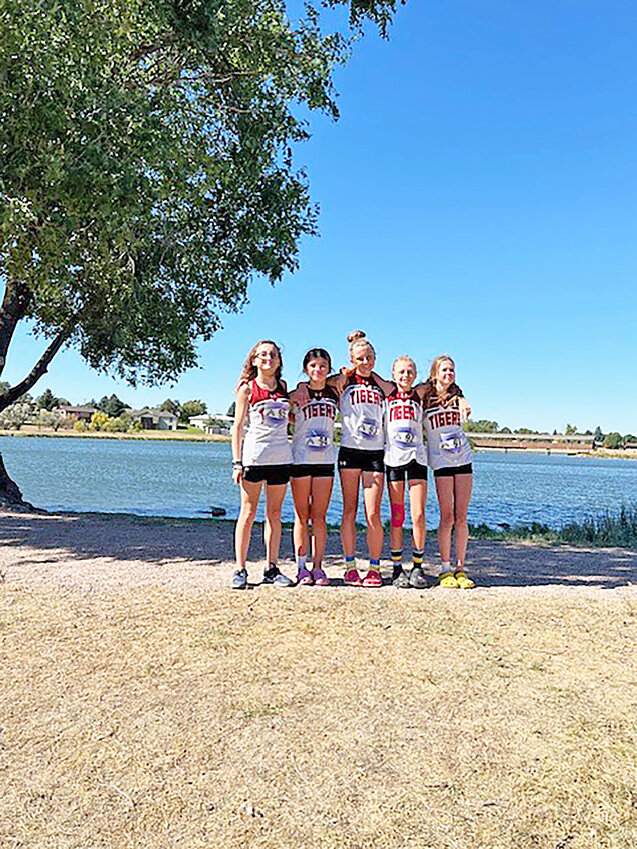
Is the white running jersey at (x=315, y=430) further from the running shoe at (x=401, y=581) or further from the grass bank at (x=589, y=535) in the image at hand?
the grass bank at (x=589, y=535)

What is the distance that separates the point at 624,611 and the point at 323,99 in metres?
9.09

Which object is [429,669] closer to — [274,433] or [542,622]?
[542,622]

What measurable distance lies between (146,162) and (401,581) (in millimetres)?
5351

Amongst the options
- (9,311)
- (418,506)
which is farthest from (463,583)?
(9,311)

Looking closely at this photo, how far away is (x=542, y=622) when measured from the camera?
5.55m

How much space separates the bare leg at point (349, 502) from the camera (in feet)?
22.5

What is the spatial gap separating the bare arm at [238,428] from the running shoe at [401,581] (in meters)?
1.73

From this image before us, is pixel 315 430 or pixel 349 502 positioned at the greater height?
pixel 315 430

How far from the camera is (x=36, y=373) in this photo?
51.1 ft

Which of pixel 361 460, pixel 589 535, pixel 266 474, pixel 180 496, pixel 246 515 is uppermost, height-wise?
pixel 361 460

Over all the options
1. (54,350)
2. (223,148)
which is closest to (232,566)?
(223,148)

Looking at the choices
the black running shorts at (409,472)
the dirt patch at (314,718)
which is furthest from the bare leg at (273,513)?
the black running shorts at (409,472)

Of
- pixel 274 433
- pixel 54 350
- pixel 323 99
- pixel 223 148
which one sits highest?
pixel 323 99

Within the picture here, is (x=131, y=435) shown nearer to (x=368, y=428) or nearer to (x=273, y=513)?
(x=273, y=513)
